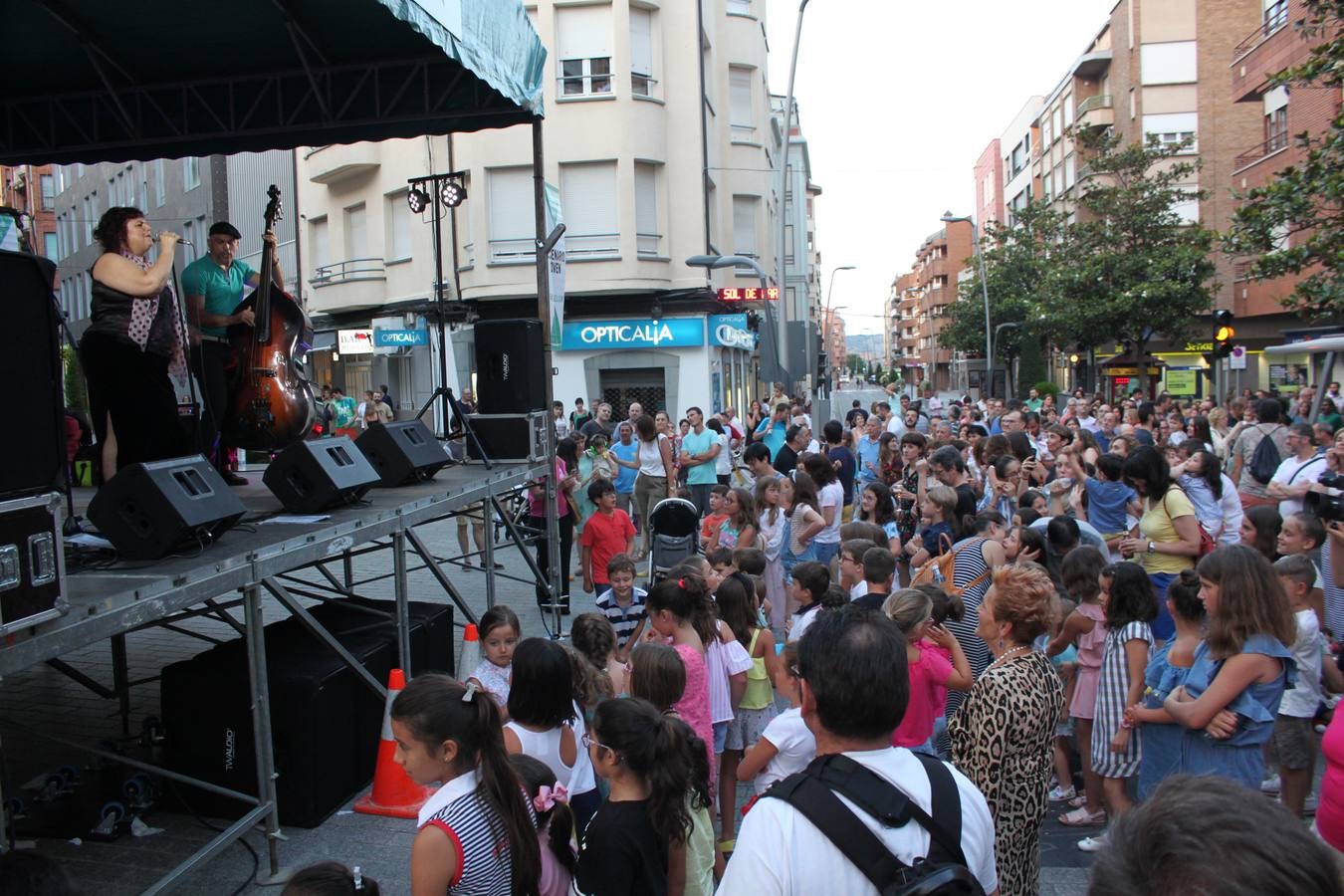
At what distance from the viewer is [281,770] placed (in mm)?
5977

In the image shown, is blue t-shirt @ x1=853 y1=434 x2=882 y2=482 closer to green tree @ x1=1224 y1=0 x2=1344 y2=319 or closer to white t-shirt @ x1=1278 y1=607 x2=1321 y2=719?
green tree @ x1=1224 y1=0 x2=1344 y2=319

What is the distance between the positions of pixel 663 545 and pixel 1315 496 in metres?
5.09

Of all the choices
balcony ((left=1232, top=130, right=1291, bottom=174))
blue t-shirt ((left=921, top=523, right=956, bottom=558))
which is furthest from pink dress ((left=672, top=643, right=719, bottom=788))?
balcony ((left=1232, top=130, right=1291, bottom=174))

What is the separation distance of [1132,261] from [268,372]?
107ft

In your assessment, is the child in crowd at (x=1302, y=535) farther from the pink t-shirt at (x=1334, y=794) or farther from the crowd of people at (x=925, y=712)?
the pink t-shirt at (x=1334, y=794)

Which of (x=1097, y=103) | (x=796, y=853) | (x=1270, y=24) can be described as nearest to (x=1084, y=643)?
(x=796, y=853)

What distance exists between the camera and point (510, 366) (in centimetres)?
987

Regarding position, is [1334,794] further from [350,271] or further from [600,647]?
[350,271]

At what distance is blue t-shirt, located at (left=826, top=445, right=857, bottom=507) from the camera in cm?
1138

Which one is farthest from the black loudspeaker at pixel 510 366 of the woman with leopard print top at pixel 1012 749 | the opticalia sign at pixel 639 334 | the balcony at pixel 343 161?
the balcony at pixel 343 161

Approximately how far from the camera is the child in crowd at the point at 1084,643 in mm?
5703

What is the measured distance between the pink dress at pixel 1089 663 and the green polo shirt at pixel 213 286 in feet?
19.6

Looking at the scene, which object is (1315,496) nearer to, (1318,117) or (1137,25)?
(1318,117)

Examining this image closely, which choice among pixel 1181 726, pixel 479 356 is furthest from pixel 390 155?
pixel 1181 726
